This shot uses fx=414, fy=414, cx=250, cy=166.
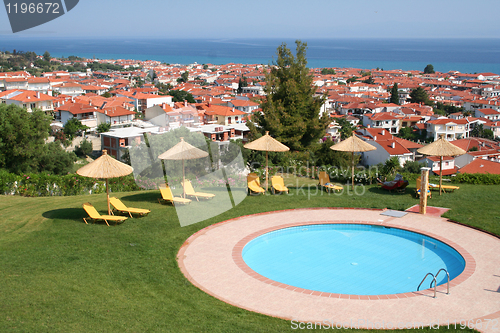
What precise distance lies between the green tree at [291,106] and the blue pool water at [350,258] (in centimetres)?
1263

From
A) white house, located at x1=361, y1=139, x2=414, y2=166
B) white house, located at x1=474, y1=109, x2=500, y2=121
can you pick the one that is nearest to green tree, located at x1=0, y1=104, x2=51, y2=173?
white house, located at x1=361, y1=139, x2=414, y2=166

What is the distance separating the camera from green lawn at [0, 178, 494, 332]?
21.1ft

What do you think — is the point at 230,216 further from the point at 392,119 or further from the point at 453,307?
the point at 392,119

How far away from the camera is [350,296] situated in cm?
785

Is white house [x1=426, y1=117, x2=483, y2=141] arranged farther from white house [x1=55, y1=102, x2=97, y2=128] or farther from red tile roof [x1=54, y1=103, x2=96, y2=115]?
red tile roof [x1=54, y1=103, x2=96, y2=115]

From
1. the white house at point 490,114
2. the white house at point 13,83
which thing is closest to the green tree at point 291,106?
the white house at point 490,114

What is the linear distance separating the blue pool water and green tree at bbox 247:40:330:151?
12.6 meters

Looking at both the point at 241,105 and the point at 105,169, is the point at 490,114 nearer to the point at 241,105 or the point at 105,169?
the point at 241,105

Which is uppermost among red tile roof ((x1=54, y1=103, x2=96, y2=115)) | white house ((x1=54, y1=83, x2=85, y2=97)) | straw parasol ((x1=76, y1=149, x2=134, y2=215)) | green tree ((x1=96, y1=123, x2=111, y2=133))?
white house ((x1=54, y1=83, x2=85, y2=97))

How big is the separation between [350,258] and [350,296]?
2772mm

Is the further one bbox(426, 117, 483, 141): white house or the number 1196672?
bbox(426, 117, 483, 141): white house

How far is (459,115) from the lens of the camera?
294 ft

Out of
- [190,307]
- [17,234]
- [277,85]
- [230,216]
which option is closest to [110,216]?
[17,234]

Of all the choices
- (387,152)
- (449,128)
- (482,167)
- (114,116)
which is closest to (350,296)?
(482,167)
